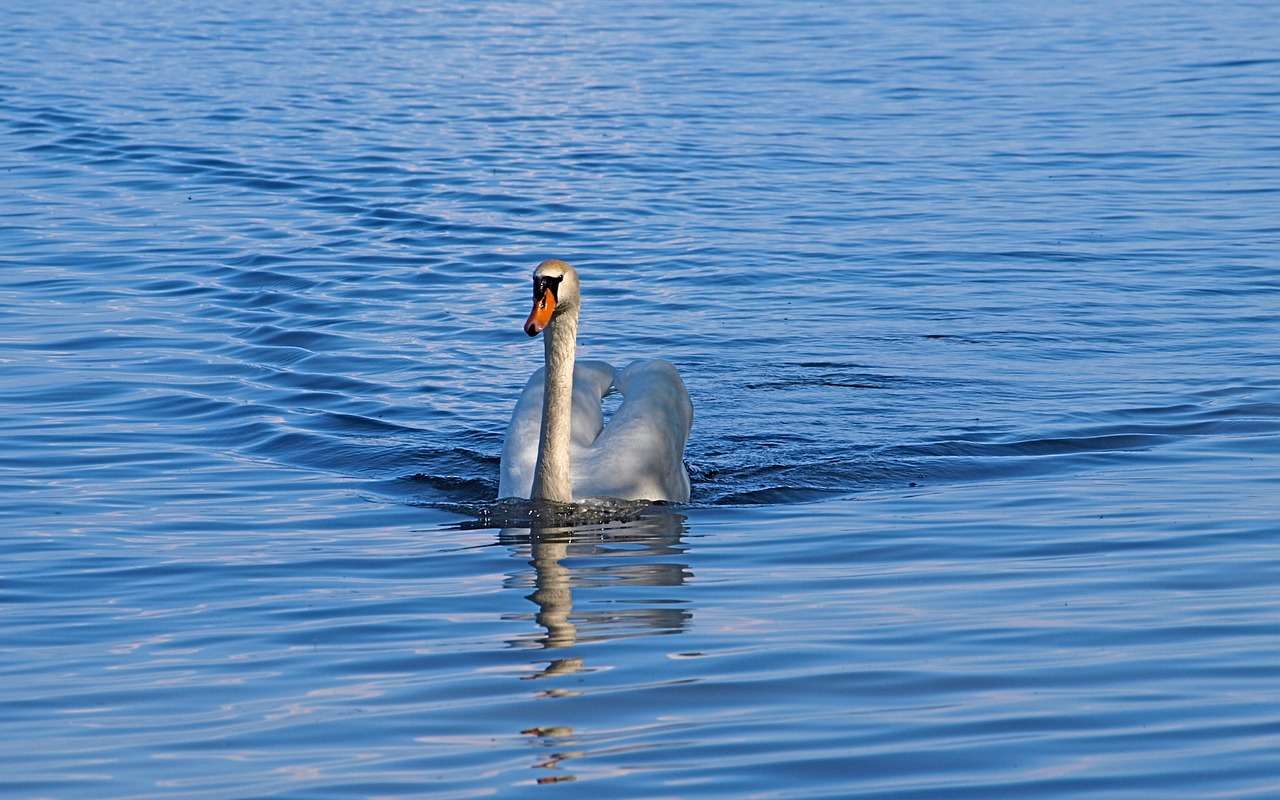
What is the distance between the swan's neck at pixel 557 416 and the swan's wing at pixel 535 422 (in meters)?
0.09

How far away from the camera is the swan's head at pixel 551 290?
8875 millimetres

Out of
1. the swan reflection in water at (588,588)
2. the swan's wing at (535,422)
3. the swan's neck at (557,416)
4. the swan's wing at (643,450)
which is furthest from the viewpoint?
the swan's wing at (535,422)

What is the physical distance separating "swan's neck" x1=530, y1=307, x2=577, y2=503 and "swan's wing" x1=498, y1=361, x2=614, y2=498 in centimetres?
9

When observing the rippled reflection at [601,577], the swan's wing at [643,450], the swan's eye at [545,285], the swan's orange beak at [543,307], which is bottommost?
the rippled reflection at [601,577]

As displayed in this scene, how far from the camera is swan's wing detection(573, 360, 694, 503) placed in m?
9.27

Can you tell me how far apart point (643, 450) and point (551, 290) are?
97cm

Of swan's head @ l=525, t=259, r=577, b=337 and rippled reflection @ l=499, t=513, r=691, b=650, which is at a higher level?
swan's head @ l=525, t=259, r=577, b=337

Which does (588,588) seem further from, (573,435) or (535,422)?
(573,435)

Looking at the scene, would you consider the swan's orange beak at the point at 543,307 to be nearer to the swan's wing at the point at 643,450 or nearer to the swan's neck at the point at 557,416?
the swan's neck at the point at 557,416

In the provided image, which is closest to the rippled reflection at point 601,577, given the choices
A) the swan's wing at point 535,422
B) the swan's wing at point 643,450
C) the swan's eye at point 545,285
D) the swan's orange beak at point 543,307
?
the swan's wing at point 643,450

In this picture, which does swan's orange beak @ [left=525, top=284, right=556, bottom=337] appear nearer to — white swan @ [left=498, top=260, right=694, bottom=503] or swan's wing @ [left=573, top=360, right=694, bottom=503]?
white swan @ [left=498, top=260, right=694, bottom=503]

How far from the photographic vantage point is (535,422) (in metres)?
9.73

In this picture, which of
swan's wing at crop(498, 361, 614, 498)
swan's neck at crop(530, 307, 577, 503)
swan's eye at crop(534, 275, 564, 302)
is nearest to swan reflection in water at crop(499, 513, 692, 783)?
swan's neck at crop(530, 307, 577, 503)

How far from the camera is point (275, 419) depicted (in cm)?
1115
